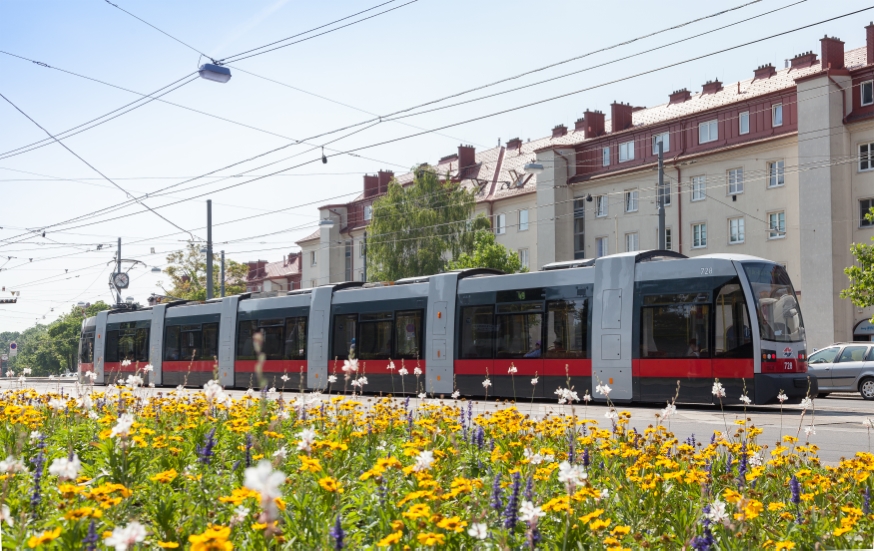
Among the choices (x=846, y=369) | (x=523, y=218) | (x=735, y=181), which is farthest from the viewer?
(x=523, y=218)

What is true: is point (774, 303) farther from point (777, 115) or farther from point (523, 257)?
point (523, 257)

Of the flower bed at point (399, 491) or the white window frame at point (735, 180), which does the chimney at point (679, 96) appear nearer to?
the white window frame at point (735, 180)

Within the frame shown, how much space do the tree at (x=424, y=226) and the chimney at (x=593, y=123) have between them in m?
8.27

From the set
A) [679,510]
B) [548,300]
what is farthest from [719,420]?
[679,510]

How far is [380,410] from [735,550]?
494 centimetres

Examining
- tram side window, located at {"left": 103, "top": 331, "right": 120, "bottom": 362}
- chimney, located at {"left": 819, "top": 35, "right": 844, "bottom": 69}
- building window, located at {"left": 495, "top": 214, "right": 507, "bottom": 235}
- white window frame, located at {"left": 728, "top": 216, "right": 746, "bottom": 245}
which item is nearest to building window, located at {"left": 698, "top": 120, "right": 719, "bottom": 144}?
white window frame, located at {"left": 728, "top": 216, "right": 746, "bottom": 245}

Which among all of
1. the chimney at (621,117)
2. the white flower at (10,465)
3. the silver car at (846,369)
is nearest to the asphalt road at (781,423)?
Answer: the white flower at (10,465)

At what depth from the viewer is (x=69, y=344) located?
4953 inches

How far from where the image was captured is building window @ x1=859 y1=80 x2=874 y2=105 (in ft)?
134

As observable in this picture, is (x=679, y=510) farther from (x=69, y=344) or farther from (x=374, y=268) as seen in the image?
(x=69, y=344)

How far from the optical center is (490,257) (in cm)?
5212

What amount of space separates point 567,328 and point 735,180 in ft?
97.2

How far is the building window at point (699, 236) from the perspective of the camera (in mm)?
48134

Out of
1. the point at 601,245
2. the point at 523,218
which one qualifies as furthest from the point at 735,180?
the point at 523,218
